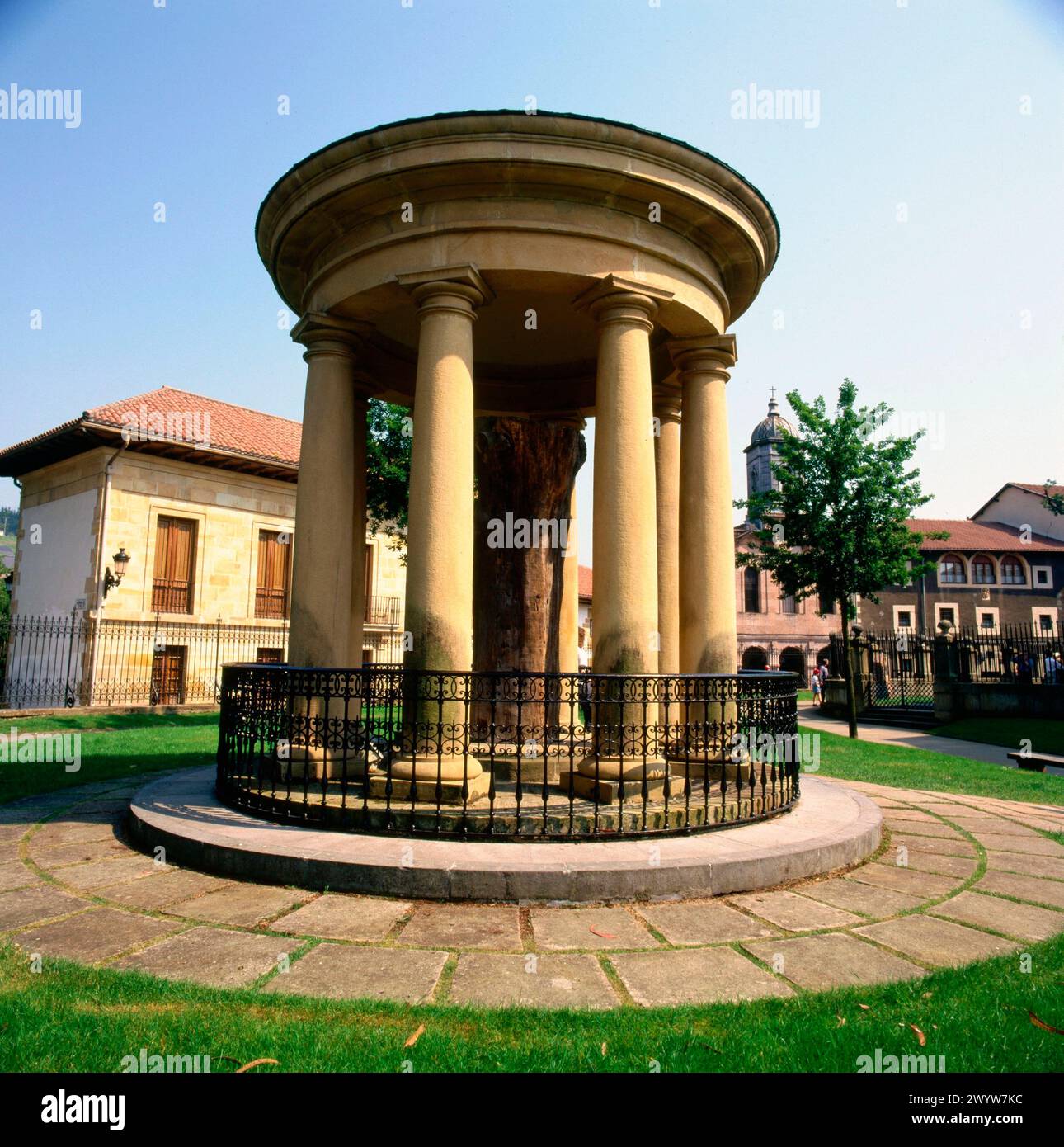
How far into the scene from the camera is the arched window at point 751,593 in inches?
2254

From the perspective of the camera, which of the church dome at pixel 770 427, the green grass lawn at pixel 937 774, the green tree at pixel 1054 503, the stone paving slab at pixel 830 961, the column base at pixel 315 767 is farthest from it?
the church dome at pixel 770 427

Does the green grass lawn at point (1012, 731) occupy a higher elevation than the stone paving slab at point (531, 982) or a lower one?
lower

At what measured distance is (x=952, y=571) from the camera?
50.1 metres

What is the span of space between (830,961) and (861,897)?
131 cm

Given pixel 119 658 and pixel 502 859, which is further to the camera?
pixel 119 658

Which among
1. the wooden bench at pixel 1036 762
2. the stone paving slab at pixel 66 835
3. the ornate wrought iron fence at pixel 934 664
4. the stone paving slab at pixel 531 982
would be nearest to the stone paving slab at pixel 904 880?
the stone paving slab at pixel 531 982

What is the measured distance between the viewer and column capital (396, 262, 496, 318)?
6.69 m

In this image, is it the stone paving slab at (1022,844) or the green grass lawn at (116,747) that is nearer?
the stone paving slab at (1022,844)

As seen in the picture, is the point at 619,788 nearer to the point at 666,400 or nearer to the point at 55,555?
the point at 666,400

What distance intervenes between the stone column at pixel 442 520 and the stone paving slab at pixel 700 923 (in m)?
2.00

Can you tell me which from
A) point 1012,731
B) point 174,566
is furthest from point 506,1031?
point 174,566

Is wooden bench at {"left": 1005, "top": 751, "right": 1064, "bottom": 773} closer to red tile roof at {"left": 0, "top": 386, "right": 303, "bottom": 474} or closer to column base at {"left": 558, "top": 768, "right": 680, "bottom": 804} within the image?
column base at {"left": 558, "top": 768, "right": 680, "bottom": 804}

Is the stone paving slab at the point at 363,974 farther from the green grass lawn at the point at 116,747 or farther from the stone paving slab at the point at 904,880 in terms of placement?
the green grass lawn at the point at 116,747
